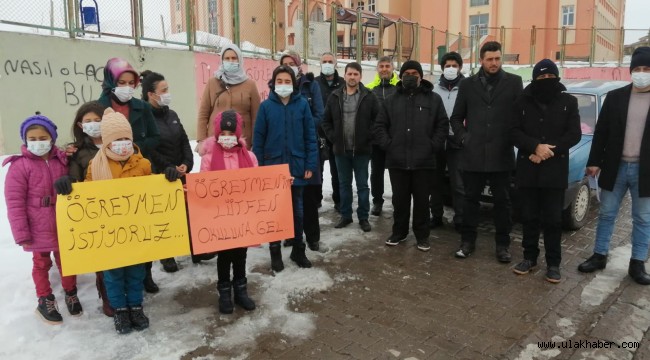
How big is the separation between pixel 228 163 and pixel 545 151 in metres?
2.80

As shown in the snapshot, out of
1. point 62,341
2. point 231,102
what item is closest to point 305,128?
point 231,102

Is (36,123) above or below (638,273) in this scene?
above

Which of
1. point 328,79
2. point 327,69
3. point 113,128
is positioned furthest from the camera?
point 328,79

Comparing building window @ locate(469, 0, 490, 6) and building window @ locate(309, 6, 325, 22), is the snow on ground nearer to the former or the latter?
building window @ locate(309, 6, 325, 22)

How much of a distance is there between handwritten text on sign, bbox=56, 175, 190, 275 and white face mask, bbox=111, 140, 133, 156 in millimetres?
200

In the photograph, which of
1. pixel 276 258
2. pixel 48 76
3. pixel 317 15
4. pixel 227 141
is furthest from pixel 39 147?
pixel 317 15

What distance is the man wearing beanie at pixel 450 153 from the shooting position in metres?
5.75

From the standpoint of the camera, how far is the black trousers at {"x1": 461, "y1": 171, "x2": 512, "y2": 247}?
499 centimetres

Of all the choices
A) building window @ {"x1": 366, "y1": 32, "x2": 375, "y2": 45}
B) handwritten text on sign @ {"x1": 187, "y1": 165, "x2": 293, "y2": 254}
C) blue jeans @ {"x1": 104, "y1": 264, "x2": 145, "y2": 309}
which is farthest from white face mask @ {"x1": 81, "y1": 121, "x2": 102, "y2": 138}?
building window @ {"x1": 366, "y1": 32, "x2": 375, "y2": 45}

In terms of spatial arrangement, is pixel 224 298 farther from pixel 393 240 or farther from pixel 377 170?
pixel 377 170

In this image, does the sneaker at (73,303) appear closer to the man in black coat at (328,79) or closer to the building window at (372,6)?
the man in black coat at (328,79)

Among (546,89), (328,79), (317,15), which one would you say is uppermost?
(317,15)

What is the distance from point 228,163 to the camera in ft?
13.3

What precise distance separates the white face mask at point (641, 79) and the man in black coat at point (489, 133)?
3.14 feet
